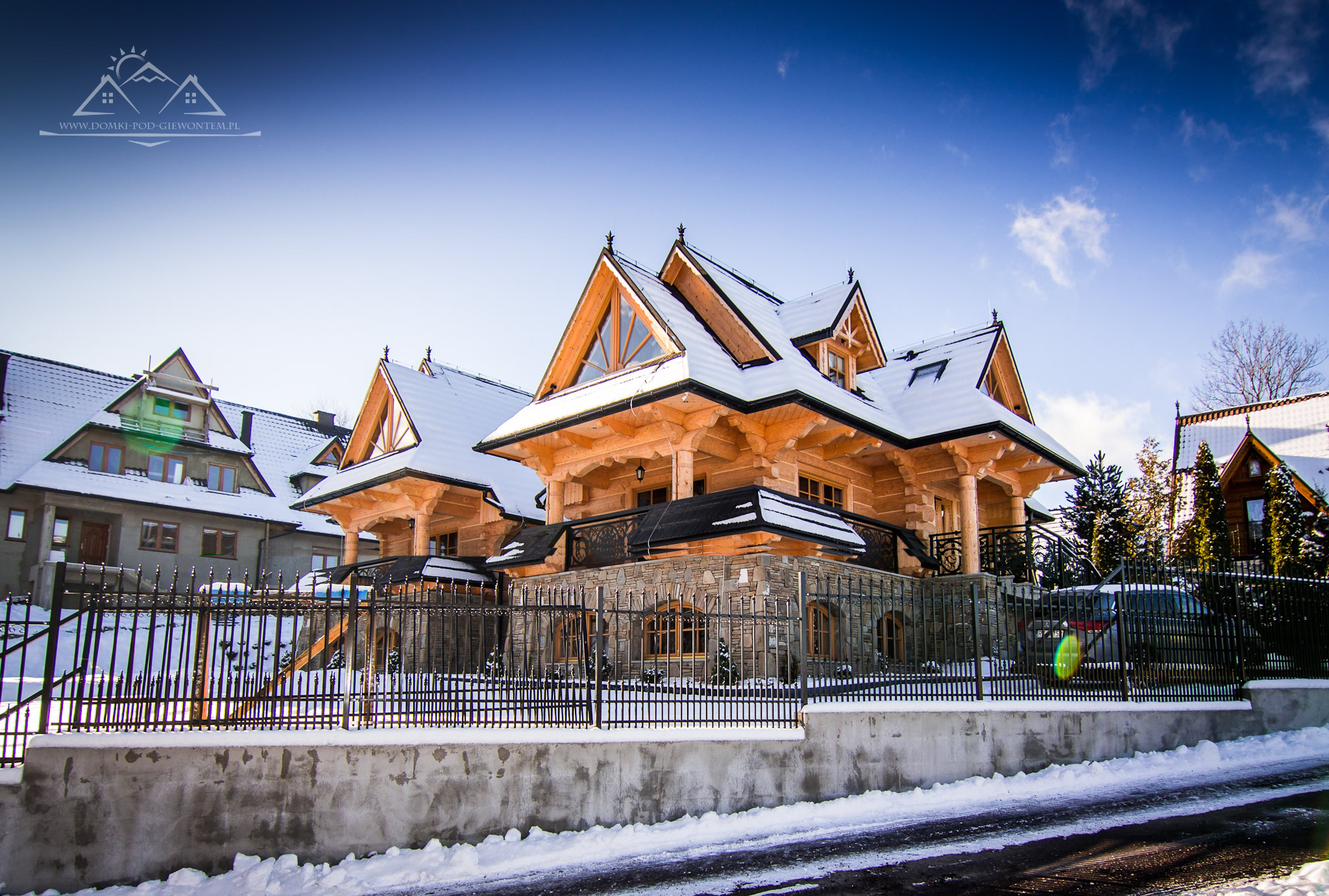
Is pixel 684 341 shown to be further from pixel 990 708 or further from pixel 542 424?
pixel 990 708

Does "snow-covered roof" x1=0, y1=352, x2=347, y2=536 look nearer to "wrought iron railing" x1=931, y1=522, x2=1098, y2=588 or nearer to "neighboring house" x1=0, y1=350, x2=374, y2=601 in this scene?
"neighboring house" x1=0, y1=350, x2=374, y2=601

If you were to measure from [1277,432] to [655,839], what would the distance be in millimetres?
34396

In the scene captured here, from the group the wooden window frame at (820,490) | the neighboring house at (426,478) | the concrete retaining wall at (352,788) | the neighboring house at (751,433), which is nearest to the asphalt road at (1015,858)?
the concrete retaining wall at (352,788)

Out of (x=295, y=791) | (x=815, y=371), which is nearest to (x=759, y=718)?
(x=295, y=791)

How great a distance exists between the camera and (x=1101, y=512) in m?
28.6

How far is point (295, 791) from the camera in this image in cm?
791

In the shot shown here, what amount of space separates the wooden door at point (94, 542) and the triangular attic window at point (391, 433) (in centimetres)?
1263

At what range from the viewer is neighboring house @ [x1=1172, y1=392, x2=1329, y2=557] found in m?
31.3

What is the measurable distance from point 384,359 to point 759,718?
1835 centimetres

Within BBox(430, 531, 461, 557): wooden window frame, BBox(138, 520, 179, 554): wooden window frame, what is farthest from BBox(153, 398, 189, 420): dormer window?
BBox(430, 531, 461, 557): wooden window frame

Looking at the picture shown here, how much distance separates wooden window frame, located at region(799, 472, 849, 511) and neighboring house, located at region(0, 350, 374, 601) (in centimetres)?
2105

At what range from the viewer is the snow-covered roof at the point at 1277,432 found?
31.2m

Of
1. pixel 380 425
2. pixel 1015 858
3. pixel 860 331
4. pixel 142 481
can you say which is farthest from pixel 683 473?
pixel 142 481

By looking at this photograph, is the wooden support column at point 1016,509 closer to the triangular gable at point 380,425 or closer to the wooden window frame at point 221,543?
the triangular gable at point 380,425
